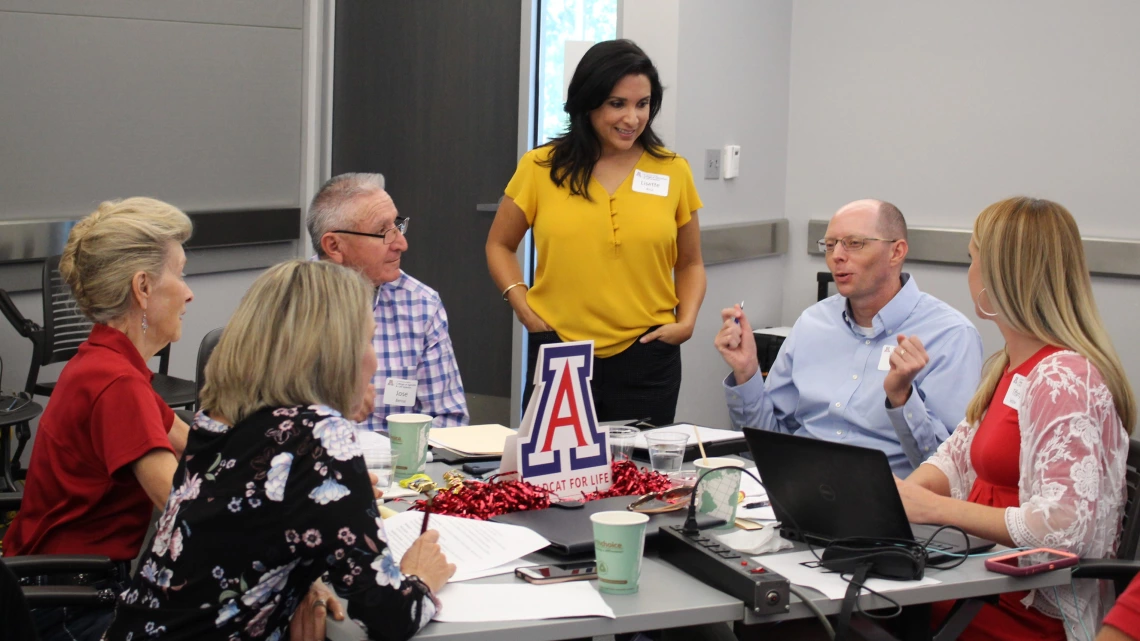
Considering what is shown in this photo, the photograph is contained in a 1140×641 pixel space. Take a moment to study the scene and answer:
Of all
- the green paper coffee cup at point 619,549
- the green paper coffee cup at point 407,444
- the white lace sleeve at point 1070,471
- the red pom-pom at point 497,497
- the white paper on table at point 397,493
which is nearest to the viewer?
the green paper coffee cup at point 619,549

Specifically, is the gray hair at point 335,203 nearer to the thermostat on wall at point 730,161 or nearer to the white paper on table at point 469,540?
the white paper on table at point 469,540

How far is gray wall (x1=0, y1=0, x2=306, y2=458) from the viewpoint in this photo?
3.85m

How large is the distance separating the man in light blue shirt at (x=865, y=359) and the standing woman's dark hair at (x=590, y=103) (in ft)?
2.48

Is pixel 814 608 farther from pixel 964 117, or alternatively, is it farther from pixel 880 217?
pixel 964 117

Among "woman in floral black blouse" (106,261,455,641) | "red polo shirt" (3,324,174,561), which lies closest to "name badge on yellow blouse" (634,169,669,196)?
"red polo shirt" (3,324,174,561)

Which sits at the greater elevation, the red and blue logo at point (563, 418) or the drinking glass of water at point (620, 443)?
the red and blue logo at point (563, 418)

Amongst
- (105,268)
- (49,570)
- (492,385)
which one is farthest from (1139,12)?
(49,570)

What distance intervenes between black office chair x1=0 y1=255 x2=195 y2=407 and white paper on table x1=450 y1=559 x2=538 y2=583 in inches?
87.4

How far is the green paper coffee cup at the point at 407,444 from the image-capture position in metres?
2.25

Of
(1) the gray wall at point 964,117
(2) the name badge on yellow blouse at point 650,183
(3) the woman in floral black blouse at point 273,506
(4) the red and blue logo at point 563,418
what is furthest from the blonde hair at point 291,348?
(1) the gray wall at point 964,117

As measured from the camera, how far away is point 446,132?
509 cm

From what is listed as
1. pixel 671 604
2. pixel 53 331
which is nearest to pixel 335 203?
pixel 53 331

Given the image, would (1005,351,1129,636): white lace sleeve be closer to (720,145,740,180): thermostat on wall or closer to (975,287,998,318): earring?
(975,287,998,318): earring

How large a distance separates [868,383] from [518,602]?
1.47m
